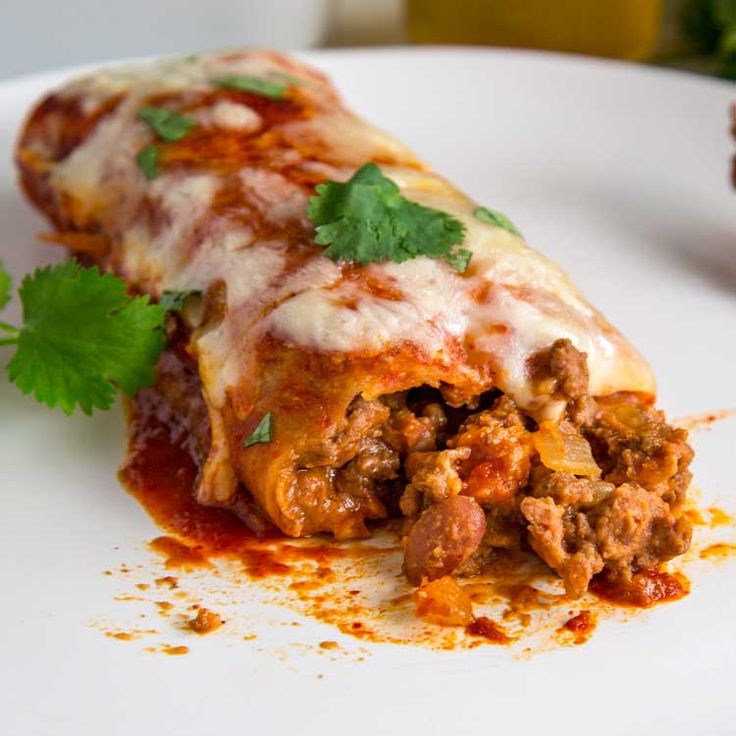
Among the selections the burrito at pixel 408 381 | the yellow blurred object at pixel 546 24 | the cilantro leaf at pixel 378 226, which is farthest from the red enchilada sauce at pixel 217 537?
the yellow blurred object at pixel 546 24

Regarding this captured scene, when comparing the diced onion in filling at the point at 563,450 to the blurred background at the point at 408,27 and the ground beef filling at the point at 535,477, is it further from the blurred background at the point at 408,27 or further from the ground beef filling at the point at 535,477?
the blurred background at the point at 408,27

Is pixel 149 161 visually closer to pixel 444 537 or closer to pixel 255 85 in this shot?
pixel 255 85

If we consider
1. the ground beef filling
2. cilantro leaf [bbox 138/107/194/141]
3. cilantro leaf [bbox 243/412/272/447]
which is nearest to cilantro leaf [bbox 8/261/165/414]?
cilantro leaf [bbox 243/412/272/447]

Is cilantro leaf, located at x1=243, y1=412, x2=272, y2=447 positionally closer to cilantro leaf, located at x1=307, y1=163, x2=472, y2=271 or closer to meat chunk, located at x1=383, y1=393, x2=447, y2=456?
meat chunk, located at x1=383, y1=393, x2=447, y2=456

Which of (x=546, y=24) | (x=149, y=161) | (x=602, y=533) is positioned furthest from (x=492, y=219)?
(x=546, y=24)

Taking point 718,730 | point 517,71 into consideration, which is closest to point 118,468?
point 718,730
